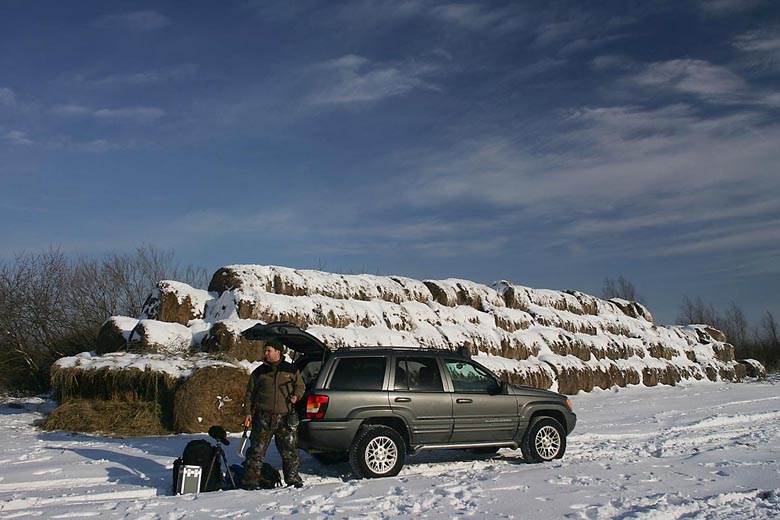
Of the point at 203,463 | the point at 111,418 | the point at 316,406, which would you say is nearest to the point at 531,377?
the point at 111,418

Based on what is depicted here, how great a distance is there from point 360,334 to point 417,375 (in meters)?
7.34

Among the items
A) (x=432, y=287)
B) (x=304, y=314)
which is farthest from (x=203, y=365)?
(x=432, y=287)

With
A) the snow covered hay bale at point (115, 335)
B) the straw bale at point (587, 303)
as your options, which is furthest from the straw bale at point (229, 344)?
the straw bale at point (587, 303)

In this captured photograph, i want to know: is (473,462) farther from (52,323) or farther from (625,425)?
(52,323)

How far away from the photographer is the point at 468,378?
9922 mm

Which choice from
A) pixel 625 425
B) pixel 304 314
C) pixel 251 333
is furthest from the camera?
pixel 304 314

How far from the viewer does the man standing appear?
8367 mm

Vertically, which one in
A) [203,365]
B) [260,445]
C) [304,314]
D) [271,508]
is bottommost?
[271,508]

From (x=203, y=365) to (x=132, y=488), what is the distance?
4.98m

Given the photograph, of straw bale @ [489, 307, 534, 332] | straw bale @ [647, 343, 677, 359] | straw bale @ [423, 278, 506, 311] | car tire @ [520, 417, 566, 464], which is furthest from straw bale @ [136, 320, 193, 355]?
straw bale @ [647, 343, 677, 359]

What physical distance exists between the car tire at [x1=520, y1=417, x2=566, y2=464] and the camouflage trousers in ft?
11.8

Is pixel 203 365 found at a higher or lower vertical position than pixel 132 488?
higher

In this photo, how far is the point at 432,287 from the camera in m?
21.2

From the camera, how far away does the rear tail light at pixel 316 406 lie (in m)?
8.70
